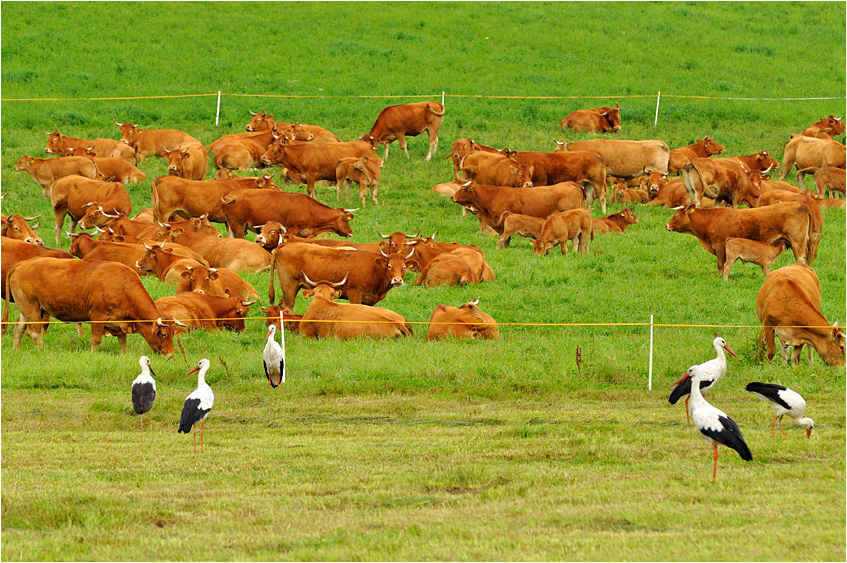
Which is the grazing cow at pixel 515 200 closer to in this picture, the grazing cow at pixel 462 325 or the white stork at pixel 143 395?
the grazing cow at pixel 462 325

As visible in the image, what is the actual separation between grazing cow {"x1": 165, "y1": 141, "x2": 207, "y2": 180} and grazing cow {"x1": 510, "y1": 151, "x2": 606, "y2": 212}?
800 centimetres

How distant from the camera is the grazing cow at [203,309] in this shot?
55.0ft

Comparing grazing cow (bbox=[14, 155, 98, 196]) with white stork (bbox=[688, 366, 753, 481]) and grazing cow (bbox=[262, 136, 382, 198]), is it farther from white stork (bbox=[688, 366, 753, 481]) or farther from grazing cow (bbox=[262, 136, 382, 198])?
white stork (bbox=[688, 366, 753, 481])

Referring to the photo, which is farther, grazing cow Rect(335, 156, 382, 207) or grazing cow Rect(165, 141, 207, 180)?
grazing cow Rect(165, 141, 207, 180)

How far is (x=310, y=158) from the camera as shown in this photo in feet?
89.4

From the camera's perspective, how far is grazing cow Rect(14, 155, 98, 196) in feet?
86.9

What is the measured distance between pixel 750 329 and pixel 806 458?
6.24m

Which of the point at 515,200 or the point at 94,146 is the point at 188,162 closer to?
the point at 94,146

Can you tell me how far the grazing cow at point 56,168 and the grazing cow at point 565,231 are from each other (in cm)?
1140

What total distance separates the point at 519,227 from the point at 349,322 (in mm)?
7548

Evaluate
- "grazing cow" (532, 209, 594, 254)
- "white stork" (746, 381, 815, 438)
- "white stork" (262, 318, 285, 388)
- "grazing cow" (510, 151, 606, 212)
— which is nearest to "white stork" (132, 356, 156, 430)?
"white stork" (262, 318, 285, 388)

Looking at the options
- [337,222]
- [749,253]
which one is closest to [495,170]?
[337,222]

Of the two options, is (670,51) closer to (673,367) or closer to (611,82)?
(611,82)

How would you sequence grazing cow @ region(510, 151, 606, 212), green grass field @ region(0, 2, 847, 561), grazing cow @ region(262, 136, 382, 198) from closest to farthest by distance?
green grass field @ region(0, 2, 847, 561) → grazing cow @ region(262, 136, 382, 198) → grazing cow @ region(510, 151, 606, 212)
